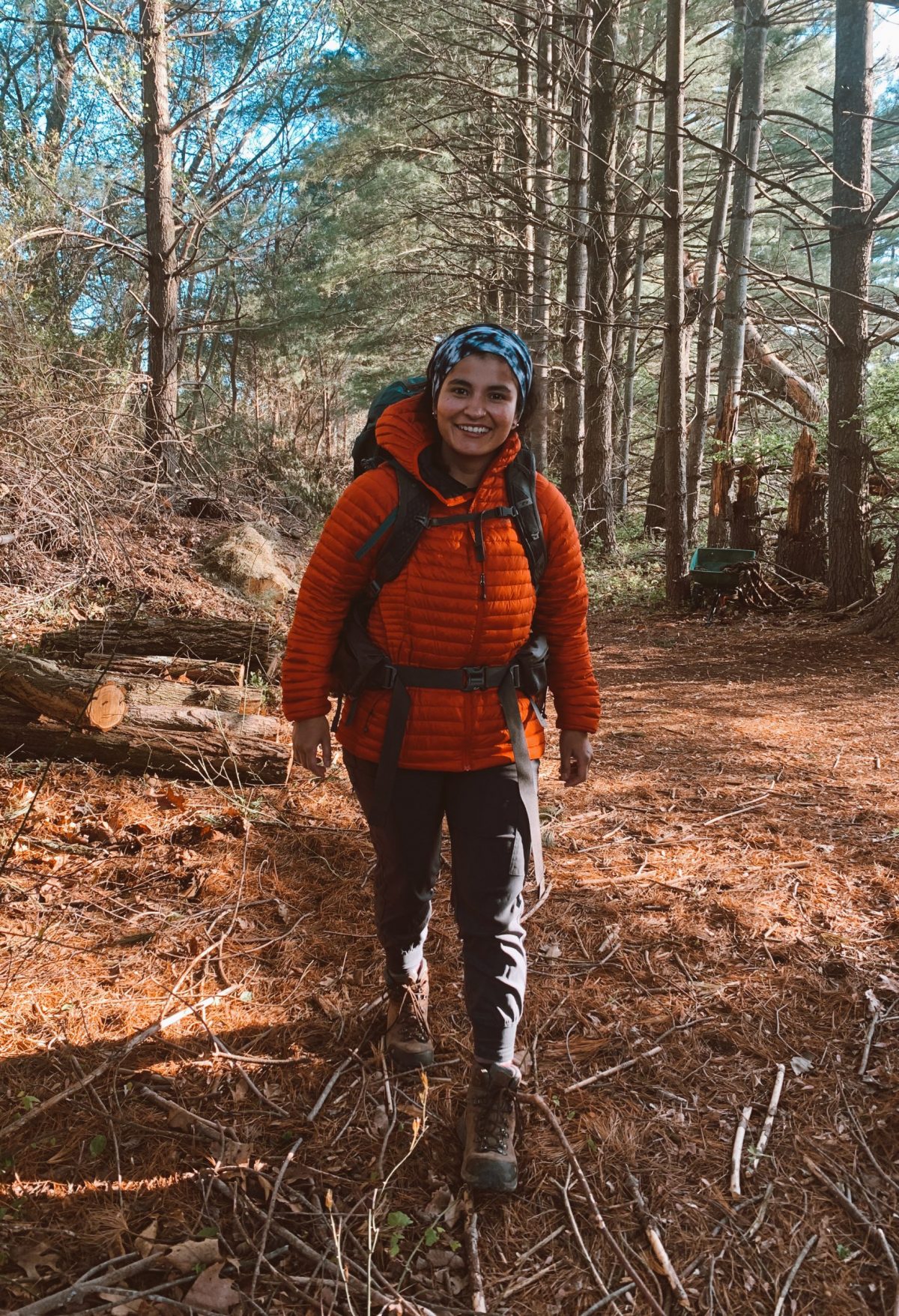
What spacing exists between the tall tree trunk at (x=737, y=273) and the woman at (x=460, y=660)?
31.9ft

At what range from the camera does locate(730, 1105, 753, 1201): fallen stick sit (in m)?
1.87

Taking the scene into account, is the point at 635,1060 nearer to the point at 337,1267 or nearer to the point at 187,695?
the point at 337,1267

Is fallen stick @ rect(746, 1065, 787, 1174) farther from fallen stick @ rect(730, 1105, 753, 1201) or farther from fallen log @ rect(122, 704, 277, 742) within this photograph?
fallen log @ rect(122, 704, 277, 742)

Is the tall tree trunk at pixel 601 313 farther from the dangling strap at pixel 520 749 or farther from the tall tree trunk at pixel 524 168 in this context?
the dangling strap at pixel 520 749

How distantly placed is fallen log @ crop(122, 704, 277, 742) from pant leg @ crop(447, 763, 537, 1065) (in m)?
2.38

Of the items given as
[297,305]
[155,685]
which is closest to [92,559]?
[155,685]

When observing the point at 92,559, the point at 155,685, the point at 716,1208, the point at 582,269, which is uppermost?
the point at 582,269

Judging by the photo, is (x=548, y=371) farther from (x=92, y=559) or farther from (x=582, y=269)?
(x=92, y=559)

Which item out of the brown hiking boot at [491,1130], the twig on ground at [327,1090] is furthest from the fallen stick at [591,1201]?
the twig on ground at [327,1090]

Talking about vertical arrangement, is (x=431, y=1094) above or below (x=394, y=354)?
below

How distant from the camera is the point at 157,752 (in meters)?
4.04

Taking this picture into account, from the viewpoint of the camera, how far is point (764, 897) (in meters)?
3.08

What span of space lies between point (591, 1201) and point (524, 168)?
41.5 feet

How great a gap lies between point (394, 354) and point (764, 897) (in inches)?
722
